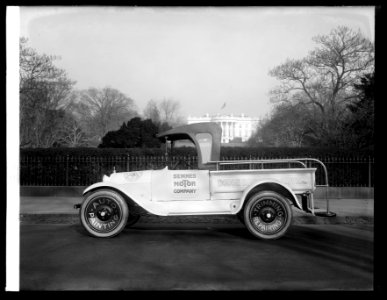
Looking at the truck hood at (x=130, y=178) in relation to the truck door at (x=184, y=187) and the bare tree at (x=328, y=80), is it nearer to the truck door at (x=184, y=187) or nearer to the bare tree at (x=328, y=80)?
the truck door at (x=184, y=187)

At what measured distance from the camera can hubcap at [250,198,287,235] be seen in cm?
642

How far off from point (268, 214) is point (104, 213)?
2.76 metres

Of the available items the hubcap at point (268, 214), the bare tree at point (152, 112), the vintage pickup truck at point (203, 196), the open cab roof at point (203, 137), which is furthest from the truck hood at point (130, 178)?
the bare tree at point (152, 112)

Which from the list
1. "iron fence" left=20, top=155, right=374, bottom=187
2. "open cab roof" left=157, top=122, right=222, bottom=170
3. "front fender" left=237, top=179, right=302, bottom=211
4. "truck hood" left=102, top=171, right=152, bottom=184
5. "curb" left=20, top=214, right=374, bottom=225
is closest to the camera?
"front fender" left=237, top=179, right=302, bottom=211

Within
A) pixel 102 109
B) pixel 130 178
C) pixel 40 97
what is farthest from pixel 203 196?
pixel 102 109

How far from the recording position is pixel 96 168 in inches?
488

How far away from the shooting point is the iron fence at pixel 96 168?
12.0 meters

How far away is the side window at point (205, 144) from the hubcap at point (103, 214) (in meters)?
1.75

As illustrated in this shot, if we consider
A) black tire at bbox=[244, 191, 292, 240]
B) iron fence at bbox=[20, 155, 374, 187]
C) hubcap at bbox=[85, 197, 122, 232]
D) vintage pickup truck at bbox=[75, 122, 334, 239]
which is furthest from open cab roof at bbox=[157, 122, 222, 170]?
iron fence at bbox=[20, 155, 374, 187]

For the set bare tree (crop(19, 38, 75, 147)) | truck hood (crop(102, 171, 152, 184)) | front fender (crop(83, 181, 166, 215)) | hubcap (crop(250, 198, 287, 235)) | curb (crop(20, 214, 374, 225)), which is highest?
bare tree (crop(19, 38, 75, 147))

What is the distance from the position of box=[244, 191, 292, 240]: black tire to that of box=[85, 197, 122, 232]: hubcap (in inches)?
86.8

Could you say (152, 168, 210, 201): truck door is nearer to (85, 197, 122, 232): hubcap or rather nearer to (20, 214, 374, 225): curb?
(85, 197, 122, 232): hubcap

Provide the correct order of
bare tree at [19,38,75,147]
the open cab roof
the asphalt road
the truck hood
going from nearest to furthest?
the asphalt road → the truck hood → the open cab roof → bare tree at [19,38,75,147]
